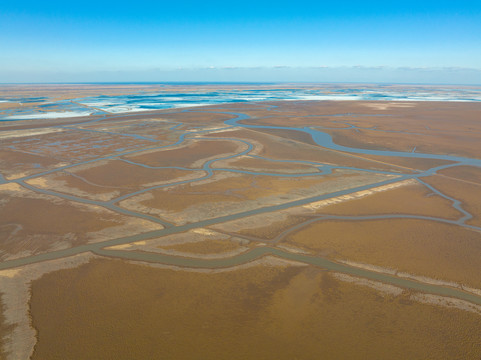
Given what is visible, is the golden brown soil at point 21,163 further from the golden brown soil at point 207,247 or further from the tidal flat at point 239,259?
the golden brown soil at point 207,247

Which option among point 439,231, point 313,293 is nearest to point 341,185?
point 439,231

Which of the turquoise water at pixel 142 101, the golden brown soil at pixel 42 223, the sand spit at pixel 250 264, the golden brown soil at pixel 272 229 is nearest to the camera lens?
the sand spit at pixel 250 264

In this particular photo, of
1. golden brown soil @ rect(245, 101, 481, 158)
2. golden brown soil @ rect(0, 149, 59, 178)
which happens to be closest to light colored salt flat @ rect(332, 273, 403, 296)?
golden brown soil @ rect(0, 149, 59, 178)

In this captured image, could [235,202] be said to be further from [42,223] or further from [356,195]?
[42,223]

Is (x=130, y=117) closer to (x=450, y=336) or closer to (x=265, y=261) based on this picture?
(x=265, y=261)

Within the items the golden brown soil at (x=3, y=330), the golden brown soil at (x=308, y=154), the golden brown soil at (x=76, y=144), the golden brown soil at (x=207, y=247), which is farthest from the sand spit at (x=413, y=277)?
the golden brown soil at (x=76, y=144)

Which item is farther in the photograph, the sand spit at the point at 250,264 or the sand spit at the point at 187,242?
the sand spit at the point at 187,242
